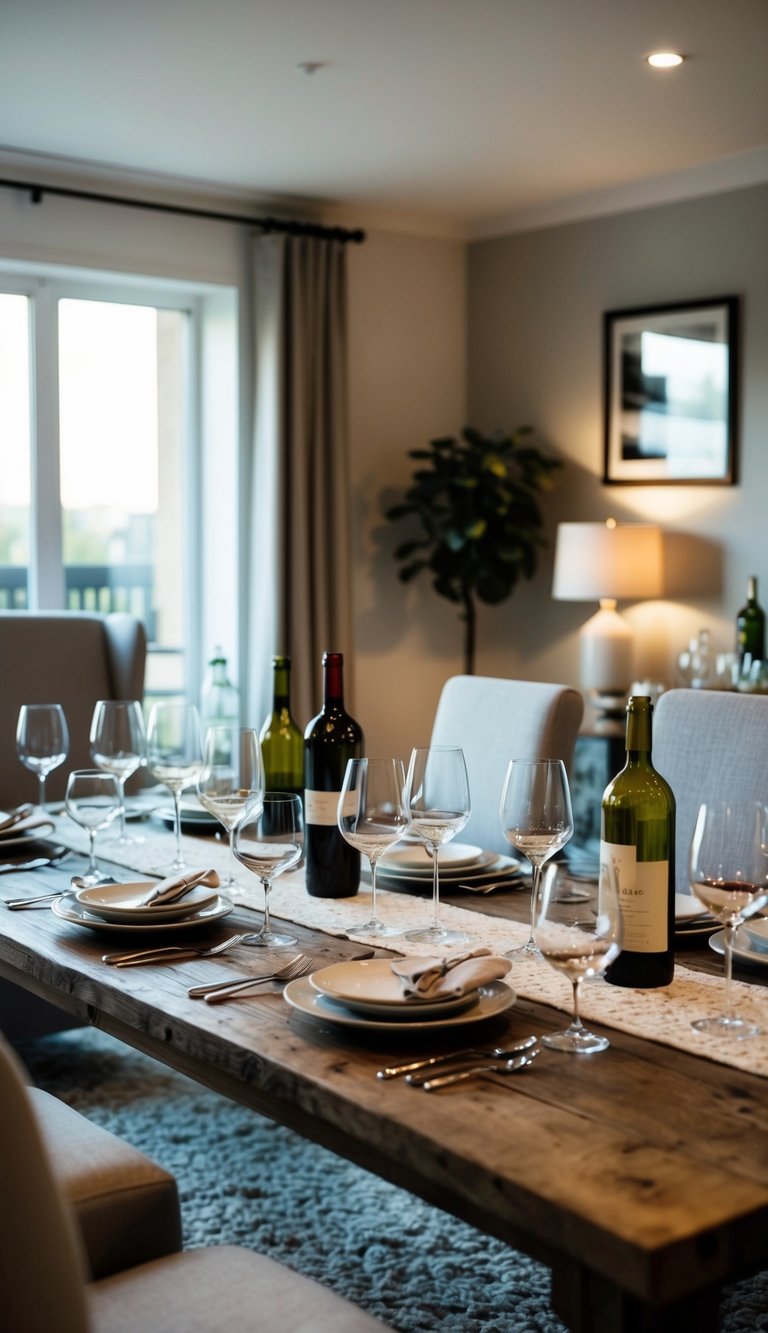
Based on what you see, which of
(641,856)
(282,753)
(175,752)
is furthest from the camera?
(282,753)

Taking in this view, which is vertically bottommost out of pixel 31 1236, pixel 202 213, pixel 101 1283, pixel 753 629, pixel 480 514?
pixel 101 1283

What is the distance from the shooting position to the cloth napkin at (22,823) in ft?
7.72

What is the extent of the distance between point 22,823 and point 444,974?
121 centimetres

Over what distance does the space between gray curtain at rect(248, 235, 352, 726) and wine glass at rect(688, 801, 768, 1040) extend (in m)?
3.62

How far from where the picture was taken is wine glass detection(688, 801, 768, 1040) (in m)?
1.40

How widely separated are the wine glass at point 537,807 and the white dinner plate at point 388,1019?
0.24 m

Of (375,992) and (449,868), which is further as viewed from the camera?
(449,868)

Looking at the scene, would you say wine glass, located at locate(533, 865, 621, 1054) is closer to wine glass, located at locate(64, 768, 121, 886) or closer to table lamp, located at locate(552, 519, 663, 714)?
wine glass, located at locate(64, 768, 121, 886)

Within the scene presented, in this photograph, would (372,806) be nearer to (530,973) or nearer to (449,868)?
(530,973)

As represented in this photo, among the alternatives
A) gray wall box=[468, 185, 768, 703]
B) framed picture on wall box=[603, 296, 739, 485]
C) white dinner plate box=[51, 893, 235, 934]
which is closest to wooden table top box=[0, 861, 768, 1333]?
white dinner plate box=[51, 893, 235, 934]

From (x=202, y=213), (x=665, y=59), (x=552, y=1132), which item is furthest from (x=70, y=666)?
(x=552, y=1132)

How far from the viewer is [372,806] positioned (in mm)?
1722

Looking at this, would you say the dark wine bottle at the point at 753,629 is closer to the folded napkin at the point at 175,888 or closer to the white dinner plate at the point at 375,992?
the folded napkin at the point at 175,888

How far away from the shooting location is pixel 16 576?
4871 mm
